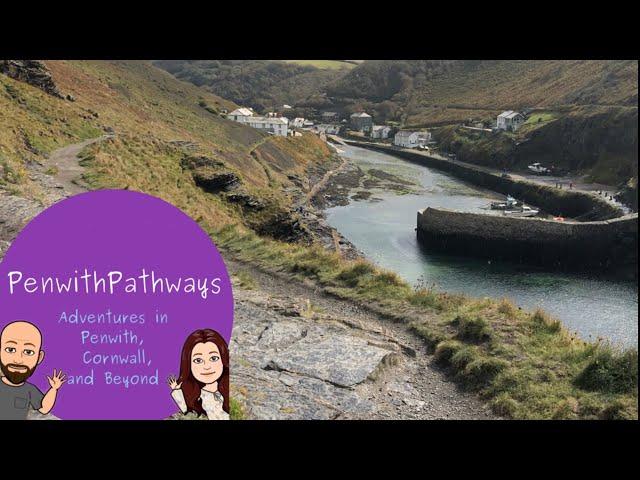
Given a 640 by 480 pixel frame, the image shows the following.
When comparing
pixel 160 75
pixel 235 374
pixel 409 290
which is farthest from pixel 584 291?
pixel 160 75

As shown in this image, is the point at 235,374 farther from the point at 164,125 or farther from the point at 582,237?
the point at 164,125

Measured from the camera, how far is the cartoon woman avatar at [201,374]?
5.43 m

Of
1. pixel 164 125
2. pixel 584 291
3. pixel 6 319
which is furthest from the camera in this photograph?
pixel 164 125

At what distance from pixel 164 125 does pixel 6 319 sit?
51069 mm

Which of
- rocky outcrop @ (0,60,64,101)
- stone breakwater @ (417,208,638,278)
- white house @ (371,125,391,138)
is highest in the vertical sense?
white house @ (371,125,391,138)

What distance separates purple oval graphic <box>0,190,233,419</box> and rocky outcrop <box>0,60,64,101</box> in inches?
1606

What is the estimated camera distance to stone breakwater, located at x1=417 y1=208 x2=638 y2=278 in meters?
40.4

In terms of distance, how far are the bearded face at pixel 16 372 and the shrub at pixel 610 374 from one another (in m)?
9.16

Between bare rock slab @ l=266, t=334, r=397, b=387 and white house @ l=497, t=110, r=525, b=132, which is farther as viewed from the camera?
white house @ l=497, t=110, r=525, b=132

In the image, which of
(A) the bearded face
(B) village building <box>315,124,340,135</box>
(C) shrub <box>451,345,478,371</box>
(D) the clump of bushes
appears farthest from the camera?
(B) village building <box>315,124,340,135</box>

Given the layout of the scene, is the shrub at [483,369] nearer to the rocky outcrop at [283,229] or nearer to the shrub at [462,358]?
the shrub at [462,358]

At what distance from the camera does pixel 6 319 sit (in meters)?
5.31

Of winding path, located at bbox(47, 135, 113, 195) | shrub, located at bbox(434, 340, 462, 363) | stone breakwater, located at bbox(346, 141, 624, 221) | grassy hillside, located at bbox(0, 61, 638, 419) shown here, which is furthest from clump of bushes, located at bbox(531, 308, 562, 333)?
stone breakwater, located at bbox(346, 141, 624, 221)

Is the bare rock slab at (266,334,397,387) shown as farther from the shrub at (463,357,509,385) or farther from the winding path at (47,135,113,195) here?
the winding path at (47,135,113,195)
